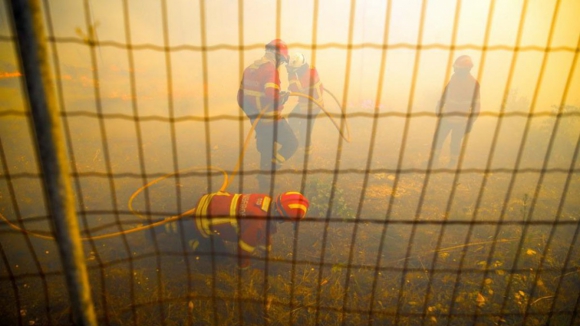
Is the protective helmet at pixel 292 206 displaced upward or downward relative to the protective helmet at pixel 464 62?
downward

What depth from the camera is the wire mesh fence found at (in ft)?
7.43

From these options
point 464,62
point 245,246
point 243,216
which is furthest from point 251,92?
point 464,62

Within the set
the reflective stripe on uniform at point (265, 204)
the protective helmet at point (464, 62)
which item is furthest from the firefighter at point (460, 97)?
the reflective stripe on uniform at point (265, 204)

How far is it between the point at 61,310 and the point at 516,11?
891 inches

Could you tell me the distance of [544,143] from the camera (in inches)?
282

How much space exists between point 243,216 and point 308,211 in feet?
5.37

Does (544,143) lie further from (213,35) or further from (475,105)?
(213,35)

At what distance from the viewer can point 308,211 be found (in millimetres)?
4281

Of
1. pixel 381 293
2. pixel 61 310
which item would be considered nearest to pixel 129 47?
pixel 61 310

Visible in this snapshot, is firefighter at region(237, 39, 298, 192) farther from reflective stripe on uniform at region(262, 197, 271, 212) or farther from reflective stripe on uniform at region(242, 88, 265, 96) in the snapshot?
reflective stripe on uniform at region(262, 197, 271, 212)

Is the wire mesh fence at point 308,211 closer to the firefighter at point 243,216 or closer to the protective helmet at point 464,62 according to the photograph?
the firefighter at point 243,216

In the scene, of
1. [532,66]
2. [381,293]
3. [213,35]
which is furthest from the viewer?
[213,35]

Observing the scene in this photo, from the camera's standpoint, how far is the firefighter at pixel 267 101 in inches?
159

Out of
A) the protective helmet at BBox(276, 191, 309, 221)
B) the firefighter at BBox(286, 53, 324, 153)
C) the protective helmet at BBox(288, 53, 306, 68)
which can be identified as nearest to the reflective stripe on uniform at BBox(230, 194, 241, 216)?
the protective helmet at BBox(276, 191, 309, 221)
